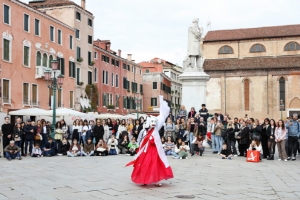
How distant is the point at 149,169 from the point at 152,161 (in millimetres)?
175

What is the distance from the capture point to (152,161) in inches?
343

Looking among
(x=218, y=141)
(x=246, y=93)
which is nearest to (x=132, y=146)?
(x=218, y=141)

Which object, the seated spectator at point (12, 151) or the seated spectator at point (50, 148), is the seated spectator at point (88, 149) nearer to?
the seated spectator at point (50, 148)

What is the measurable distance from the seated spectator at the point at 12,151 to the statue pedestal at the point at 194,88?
25.2 ft

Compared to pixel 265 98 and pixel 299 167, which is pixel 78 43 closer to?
pixel 265 98

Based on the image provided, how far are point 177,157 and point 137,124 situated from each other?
3.67 metres

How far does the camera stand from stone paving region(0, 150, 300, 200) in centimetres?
773

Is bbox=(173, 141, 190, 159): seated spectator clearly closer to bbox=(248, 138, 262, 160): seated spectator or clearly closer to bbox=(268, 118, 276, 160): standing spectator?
bbox=(248, 138, 262, 160): seated spectator

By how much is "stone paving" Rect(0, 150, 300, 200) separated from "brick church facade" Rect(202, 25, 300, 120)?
136 ft

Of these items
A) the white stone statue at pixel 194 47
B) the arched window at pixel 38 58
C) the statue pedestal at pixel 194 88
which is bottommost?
the statue pedestal at pixel 194 88

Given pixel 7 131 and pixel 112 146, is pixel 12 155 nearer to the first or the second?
pixel 7 131

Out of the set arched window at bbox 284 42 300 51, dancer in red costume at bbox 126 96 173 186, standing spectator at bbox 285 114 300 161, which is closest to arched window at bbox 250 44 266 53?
arched window at bbox 284 42 300 51

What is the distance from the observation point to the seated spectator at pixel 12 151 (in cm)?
1525

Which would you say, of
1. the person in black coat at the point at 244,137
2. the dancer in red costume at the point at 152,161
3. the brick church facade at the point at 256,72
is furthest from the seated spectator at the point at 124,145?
the brick church facade at the point at 256,72
